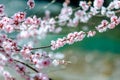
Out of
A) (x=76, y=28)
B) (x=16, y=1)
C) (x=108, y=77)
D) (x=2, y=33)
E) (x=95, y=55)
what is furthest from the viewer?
(x=16, y=1)

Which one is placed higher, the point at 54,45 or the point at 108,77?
the point at 108,77

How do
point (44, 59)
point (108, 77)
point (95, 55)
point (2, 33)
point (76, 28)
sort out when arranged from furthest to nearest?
point (76, 28), point (95, 55), point (108, 77), point (2, 33), point (44, 59)

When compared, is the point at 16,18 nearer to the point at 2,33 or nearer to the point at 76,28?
the point at 2,33

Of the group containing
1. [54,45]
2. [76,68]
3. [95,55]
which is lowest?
[54,45]

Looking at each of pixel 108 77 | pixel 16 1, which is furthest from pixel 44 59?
pixel 16 1

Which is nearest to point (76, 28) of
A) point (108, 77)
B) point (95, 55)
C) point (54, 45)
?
point (95, 55)

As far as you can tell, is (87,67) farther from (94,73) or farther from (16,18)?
(16,18)

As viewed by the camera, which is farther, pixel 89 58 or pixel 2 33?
pixel 89 58
